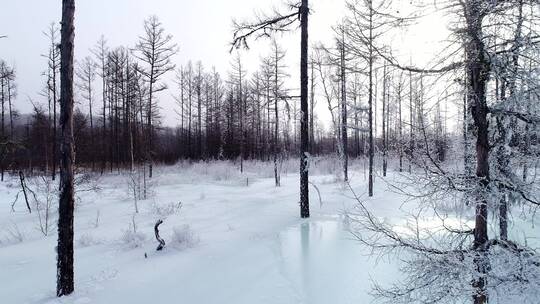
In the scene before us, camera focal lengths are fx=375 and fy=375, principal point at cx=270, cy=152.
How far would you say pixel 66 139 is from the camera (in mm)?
5625

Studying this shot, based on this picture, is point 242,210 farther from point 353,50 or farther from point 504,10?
point 504,10

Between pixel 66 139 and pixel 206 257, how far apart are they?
322 centimetres

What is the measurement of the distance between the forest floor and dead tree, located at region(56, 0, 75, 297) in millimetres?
607

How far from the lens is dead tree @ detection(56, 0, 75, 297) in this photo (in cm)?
556

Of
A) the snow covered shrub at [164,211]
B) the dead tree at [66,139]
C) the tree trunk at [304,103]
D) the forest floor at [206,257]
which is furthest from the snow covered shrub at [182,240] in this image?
the tree trunk at [304,103]

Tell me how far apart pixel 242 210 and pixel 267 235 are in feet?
11.5

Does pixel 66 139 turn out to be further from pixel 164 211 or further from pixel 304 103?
pixel 304 103

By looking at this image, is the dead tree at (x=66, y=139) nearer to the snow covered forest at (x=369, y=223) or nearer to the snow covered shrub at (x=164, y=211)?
the snow covered forest at (x=369, y=223)

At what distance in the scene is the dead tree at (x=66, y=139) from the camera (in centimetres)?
556

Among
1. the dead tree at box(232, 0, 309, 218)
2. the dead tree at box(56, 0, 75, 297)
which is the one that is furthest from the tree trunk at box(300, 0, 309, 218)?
the dead tree at box(56, 0, 75, 297)

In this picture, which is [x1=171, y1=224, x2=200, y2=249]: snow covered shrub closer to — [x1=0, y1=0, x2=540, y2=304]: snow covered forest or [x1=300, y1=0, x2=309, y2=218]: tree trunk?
[x1=0, y1=0, x2=540, y2=304]: snow covered forest

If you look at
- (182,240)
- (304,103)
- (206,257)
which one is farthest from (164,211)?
(304,103)

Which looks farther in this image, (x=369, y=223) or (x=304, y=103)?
(x=304, y=103)

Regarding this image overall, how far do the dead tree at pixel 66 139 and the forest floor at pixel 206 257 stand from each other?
0.61 m
